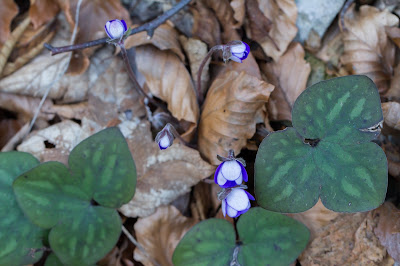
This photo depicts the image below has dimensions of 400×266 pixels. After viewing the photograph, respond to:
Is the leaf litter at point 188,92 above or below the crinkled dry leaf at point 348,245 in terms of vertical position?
Result: above

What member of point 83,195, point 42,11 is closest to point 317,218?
point 83,195

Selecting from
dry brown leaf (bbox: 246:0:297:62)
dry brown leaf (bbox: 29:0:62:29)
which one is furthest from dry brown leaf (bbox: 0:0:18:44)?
dry brown leaf (bbox: 246:0:297:62)

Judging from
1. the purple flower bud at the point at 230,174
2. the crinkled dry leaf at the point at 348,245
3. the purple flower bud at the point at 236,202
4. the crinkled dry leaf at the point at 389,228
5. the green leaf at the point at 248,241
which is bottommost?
the crinkled dry leaf at the point at 348,245

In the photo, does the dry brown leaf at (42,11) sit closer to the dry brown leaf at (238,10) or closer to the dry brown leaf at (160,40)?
the dry brown leaf at (160,40)

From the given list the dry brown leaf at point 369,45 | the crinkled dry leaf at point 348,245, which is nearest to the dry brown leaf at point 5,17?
the dry brown leaf at point 369,45

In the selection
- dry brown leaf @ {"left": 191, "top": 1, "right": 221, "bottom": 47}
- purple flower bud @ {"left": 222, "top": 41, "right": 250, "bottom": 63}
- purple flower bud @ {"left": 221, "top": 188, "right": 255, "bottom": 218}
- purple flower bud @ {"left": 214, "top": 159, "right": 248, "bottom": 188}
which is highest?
purple flower bud @ {"left": 222, "top": 41, "right": 250, "bottom": 63}

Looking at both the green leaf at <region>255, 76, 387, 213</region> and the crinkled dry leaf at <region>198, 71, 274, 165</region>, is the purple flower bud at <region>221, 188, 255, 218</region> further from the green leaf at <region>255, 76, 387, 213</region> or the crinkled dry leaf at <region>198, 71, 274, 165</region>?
the crinkled dry leaf at <region>198, 71, 274, 165</region>

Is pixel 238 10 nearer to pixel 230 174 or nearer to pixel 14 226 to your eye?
pixel 230 174

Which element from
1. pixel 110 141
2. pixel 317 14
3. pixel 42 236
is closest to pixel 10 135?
pixel 42 236

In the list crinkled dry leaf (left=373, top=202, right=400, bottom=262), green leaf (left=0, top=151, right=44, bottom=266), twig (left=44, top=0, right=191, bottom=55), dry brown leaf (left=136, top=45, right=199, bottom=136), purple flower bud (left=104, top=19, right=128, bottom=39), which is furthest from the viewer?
dry brown leaf (left=136, top=45, right=199, bottom=136)
